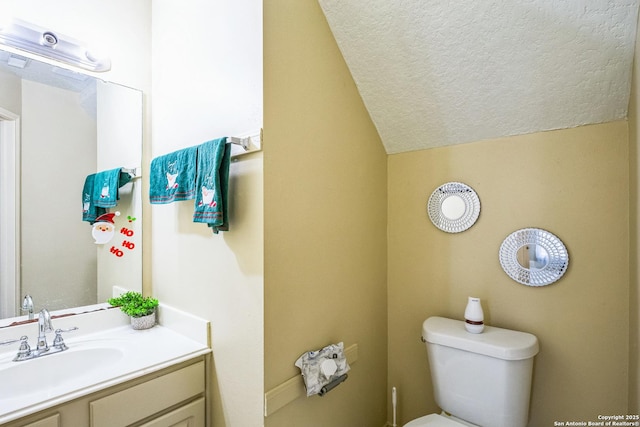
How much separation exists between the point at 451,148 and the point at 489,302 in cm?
79

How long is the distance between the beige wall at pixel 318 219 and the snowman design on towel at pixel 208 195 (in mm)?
201

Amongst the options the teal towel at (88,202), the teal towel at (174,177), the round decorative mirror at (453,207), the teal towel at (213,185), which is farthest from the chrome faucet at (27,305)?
the round decorative mirror at (453,207)

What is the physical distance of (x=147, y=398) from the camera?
115 cm

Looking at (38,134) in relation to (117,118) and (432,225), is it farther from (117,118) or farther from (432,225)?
(432,225)

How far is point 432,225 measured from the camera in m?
1.71

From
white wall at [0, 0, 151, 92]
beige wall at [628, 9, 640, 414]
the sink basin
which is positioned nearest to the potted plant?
the sink basin

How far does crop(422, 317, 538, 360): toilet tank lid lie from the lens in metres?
1.26

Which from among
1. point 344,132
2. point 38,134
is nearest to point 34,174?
point 38,134

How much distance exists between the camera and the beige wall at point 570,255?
4.25 feet

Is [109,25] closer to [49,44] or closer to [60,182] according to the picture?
[49,44]

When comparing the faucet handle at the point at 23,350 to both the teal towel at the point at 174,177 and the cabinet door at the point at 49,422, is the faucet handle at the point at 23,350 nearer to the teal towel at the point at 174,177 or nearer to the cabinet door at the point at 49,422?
the cabinet door at the point at 49,422

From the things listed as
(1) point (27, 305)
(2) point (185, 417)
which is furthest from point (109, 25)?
(2) point (185, 417)

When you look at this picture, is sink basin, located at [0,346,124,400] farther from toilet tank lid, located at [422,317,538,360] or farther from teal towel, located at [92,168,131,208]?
toilet tank lid, located at [422,317,538,360]

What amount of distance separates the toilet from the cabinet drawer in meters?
0.93
